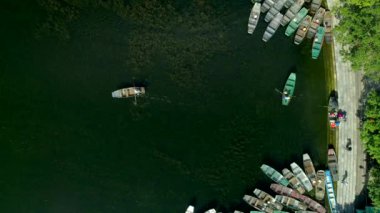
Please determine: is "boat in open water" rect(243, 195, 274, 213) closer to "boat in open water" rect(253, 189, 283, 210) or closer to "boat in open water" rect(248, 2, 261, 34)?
"boat in open water" rect(253, 189, 283, 210)

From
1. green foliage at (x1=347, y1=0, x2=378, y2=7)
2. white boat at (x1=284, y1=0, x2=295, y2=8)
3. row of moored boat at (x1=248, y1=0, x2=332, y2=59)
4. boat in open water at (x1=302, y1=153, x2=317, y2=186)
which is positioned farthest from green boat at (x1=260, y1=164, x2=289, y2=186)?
green foliage at (x1=347, y1=0, x2=378, y2=7)

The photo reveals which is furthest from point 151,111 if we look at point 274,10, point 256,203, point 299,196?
point 299,196

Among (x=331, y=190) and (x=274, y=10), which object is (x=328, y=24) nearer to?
(x=274, y=10)

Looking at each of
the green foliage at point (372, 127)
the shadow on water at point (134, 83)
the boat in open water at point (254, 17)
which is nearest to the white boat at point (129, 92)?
the shadow on water at point (134, 83)

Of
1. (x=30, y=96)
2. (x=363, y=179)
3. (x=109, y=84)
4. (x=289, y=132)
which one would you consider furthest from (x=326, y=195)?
(x=30, y=96)

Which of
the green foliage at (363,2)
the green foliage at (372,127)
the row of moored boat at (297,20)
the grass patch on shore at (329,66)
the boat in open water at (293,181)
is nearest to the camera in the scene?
the green foliage at (363,2)

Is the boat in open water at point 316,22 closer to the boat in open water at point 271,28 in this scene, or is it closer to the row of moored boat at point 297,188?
the boat in open water at point 271,28

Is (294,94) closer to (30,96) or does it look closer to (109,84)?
(109,84)
